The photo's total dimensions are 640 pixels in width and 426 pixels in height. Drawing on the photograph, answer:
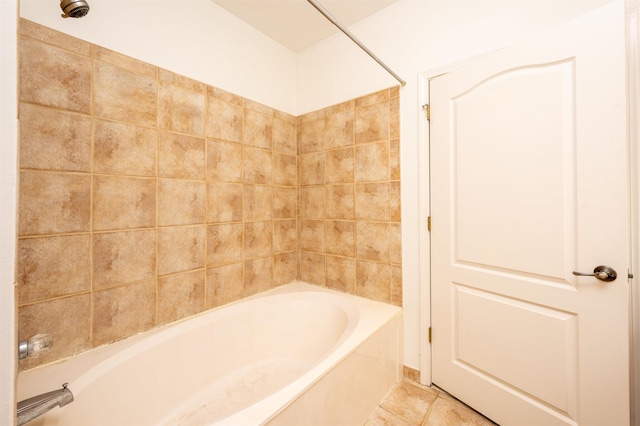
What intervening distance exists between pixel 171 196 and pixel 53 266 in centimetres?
55

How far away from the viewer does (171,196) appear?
57.0 inches

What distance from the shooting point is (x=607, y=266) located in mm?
1008

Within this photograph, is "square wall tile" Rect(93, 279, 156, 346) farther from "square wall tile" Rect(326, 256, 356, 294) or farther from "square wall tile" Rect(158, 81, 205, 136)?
"square wall tile" Rect(326, 256, 356, 294)

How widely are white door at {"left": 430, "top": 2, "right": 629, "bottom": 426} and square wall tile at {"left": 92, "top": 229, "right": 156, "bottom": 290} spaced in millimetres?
1561

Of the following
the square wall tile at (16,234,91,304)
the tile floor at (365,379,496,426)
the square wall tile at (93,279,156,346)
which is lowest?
the tile floor at (365,379,496,426)

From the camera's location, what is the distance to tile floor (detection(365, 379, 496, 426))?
1.33m

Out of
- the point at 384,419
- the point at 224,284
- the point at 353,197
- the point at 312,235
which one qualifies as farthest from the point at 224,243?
the point at 384,419

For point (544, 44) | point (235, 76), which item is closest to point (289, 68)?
point (235, 76)

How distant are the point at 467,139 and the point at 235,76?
149cm

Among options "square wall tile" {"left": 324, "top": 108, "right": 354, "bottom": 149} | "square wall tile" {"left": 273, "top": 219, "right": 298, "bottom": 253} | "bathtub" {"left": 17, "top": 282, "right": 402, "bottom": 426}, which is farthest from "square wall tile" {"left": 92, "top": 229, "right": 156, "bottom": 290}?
"square wall tile" {"left": 324, "top": 108, "right": 354, "bottom": 149}

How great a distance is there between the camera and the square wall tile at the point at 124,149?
1.21 m

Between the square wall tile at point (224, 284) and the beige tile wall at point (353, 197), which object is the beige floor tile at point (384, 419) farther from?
the square wall tile at point (224, 284)

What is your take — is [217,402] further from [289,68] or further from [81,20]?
[289,68]

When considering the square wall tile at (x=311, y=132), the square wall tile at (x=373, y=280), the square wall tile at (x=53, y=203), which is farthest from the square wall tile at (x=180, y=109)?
the square wall tile at (x=373, y=280)
